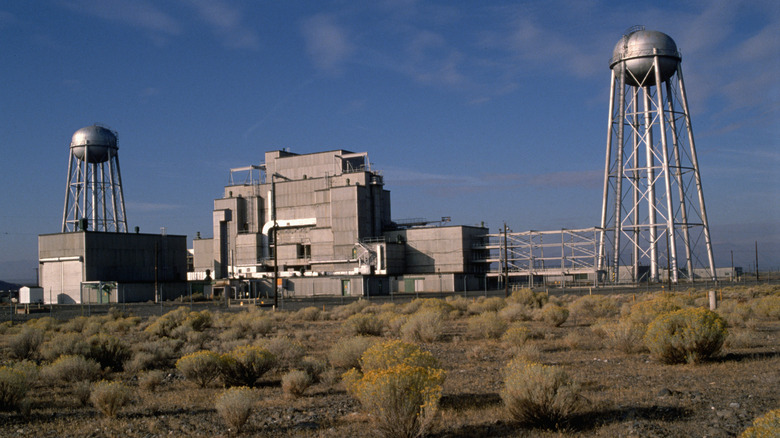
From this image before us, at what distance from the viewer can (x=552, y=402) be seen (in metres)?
9.82

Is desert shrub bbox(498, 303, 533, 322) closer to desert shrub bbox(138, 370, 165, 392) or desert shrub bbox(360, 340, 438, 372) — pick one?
desert shrub bbox(360, 340, 438, 372)

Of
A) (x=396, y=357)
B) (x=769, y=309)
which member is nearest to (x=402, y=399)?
(x=396, y=357)

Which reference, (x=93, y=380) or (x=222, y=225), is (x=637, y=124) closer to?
(x=222, y=225)

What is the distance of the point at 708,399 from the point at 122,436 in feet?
30.9

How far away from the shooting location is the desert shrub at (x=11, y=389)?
1235 cm

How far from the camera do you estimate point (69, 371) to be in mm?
15609

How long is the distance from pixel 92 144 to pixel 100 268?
53.6ft

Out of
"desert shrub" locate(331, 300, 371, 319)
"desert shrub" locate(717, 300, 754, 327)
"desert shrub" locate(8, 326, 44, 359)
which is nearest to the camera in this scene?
"desert shrub" locate(8, 326, 44, 359)

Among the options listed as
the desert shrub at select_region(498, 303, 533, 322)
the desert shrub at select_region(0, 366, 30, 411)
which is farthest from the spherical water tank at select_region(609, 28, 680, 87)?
the desert shrub at select_region(0, 366, 30, 411)

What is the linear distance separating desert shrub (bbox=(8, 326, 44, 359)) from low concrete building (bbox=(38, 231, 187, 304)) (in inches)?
1740

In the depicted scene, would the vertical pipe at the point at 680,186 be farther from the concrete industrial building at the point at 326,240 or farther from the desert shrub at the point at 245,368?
the desert shrub at the point at 245,368

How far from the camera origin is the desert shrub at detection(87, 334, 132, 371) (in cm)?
1797

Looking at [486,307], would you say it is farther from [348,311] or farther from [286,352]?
[286,352]

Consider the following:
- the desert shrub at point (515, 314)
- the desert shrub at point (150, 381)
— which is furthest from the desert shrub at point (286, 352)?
the desert shrub at point (515, 314)
